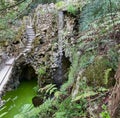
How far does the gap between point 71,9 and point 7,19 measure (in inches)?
154

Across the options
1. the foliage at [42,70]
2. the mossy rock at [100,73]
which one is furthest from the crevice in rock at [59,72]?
the mossy rock at [100,73]

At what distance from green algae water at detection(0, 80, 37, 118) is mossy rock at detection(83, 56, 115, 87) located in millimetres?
3551

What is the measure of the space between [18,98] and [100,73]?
4.56m

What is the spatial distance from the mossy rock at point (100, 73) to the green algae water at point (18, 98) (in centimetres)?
355

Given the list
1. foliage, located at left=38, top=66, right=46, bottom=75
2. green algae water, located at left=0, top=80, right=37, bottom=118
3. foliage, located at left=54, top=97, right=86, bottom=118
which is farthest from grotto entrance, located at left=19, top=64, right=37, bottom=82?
foliage, located at left=54, top=97, right=86, bottom=118

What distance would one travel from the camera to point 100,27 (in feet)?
12.9

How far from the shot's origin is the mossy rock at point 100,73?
3.16 m

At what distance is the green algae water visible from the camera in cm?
661

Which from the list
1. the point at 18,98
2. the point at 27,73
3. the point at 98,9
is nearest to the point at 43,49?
the point at 27,73

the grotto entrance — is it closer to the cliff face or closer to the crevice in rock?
the cliff face

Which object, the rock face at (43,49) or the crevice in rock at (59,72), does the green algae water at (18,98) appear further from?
the crevice in rock at (59,72)

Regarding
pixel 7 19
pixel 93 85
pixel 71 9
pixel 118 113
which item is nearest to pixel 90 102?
pixel 93 85

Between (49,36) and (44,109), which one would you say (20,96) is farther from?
(44,109)

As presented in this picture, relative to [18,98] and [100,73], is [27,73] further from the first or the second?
[100,73]
